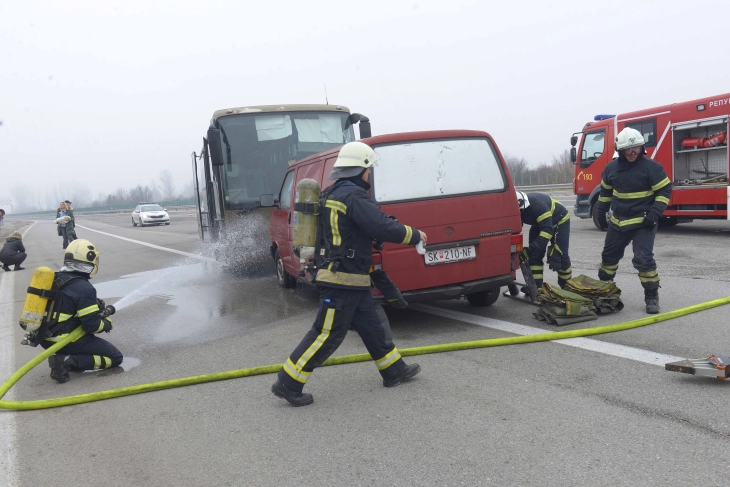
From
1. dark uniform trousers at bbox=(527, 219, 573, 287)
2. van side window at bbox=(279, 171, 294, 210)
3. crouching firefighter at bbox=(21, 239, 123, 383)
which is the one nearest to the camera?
crouching firefighter at bbox=(21, 239, 123, 383)

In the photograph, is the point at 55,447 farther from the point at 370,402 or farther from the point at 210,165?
the point at 210,165

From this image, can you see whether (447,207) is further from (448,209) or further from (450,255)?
(450,255)

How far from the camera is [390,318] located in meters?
6.31

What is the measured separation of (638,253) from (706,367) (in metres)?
2.31

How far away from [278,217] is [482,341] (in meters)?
4.54

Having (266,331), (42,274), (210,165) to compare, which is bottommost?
(266,331)

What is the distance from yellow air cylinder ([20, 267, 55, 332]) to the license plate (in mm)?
3230

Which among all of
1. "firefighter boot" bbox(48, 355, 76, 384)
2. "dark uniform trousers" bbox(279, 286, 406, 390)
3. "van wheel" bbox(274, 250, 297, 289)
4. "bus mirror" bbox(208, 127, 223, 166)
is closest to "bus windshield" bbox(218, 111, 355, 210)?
"bus mirror" bbox(208, 127, 223, 166)

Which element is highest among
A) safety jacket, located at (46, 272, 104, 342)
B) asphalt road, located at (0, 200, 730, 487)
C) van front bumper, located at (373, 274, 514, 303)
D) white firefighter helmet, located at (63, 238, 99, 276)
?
white firefighter helmet, located at (63, 238, 99, 276)

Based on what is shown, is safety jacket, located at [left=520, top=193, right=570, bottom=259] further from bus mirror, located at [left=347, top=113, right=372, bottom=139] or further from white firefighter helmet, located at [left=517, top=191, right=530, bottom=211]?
bus mirror, located at [left=347, top=113, right=372, bottom=139]

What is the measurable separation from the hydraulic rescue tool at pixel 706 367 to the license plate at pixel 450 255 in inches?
84.5

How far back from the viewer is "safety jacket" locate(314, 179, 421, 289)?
12.8ft

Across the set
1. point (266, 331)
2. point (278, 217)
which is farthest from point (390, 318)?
point (278, 217)

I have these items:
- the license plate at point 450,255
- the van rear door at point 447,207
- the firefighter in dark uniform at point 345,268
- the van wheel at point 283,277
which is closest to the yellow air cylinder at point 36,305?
the firefighter in dark uniform at point 345,268
